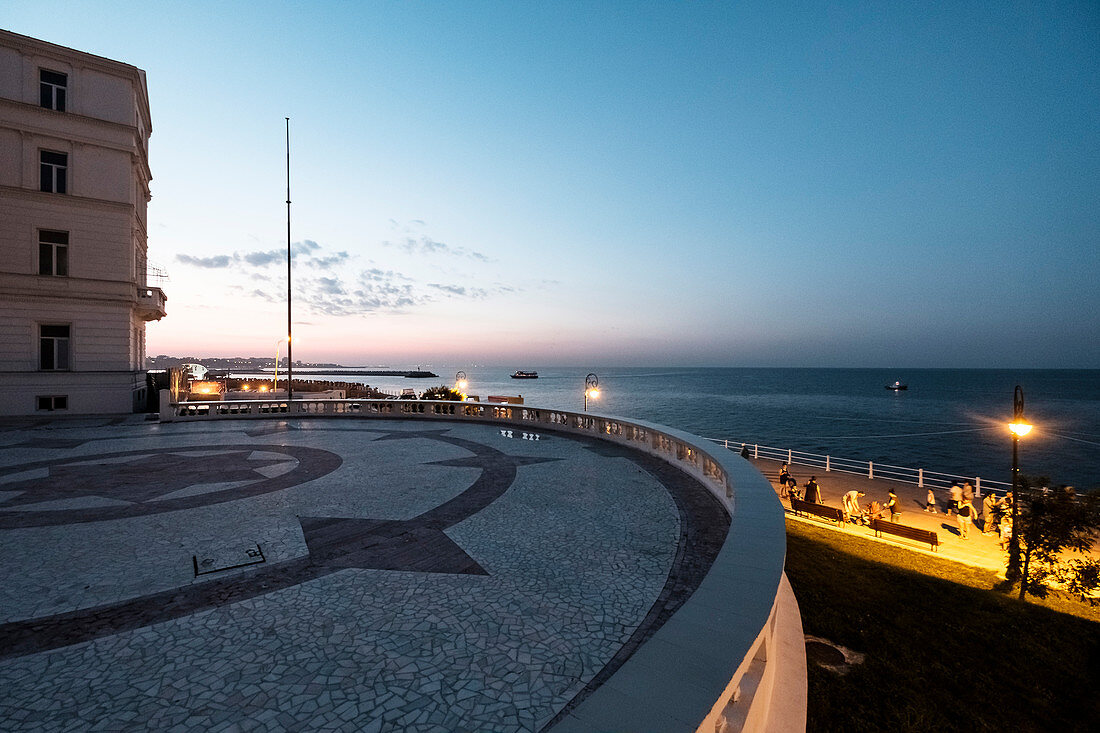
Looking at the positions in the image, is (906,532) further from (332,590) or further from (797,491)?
(332,590)

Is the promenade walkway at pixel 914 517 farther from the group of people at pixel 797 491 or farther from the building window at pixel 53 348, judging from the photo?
the building window at pixel 53 348

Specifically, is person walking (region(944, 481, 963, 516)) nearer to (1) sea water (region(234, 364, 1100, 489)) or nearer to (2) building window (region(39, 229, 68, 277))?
(1) sea water (region(234, 364, 1100, 489))

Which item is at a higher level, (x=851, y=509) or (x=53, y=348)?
(x=53, y=348)

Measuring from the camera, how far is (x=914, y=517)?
60.9 feet

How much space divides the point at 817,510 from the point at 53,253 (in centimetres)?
3593

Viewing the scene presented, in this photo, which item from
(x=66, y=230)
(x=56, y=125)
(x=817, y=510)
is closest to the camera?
(x=817, y=510)

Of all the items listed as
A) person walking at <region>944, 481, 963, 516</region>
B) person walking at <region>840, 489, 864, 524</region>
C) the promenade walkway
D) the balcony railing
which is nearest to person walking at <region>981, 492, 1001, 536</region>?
the promenade walkway

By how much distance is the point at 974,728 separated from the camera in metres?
7.38

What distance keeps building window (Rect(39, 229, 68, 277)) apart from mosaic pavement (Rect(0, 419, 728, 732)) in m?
15.7

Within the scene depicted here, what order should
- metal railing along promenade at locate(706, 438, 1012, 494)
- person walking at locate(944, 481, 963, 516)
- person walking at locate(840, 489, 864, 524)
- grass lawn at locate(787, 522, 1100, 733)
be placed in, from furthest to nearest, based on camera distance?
metal railing along promenade at locate(706, 438, 1012, 494)
person walking at locate(944, 481, 963, 516)
person walking at locate(840, 489, 864, 524)
grass lawn at locate(787, 522, 1100, 733)

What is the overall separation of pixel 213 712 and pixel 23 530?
7711mm

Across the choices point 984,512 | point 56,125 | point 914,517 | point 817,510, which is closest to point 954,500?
point 984,512

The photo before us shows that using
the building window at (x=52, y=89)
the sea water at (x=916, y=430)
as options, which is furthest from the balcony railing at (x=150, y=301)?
the sea water at (x=916, y=430)

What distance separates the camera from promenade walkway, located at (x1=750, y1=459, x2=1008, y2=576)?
48.2 feet
